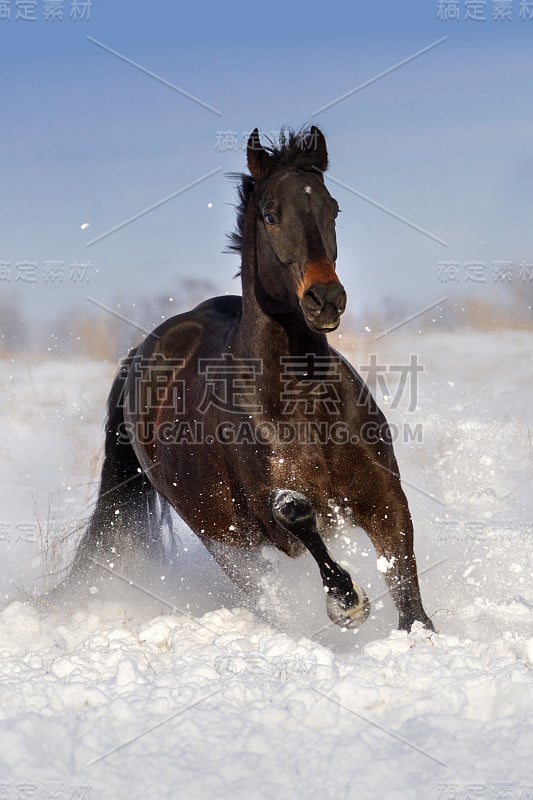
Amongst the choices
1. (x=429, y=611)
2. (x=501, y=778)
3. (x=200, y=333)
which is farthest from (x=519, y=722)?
(x=200, y=333)

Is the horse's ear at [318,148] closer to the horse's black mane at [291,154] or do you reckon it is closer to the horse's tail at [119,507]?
the horse's black mane at [291,154]

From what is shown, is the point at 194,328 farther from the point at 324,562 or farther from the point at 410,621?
the point at 410,621

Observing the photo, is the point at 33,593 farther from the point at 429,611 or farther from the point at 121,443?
the point at 429,611

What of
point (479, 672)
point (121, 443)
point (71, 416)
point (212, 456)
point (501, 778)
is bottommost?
point (71, 416)

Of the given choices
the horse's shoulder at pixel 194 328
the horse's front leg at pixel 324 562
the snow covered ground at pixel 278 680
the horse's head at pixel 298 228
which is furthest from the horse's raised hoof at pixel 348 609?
the horse's shoulder at pixel 194 328

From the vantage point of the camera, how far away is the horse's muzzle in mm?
3984

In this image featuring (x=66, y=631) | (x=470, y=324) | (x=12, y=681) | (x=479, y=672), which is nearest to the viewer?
(x=479, y=672)

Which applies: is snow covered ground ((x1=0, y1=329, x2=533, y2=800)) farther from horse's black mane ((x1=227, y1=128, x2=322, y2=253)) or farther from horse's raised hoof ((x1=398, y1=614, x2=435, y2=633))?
horse's black mane ((x1=227, y1=128, x2=322, y2=253))

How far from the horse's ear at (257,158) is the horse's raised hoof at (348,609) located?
6.69ft

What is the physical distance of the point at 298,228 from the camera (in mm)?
4348

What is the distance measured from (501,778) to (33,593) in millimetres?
4320

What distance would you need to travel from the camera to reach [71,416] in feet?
36.9

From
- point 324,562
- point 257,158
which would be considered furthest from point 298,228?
point 324,562

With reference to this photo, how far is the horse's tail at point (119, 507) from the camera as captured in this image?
6793 mm
